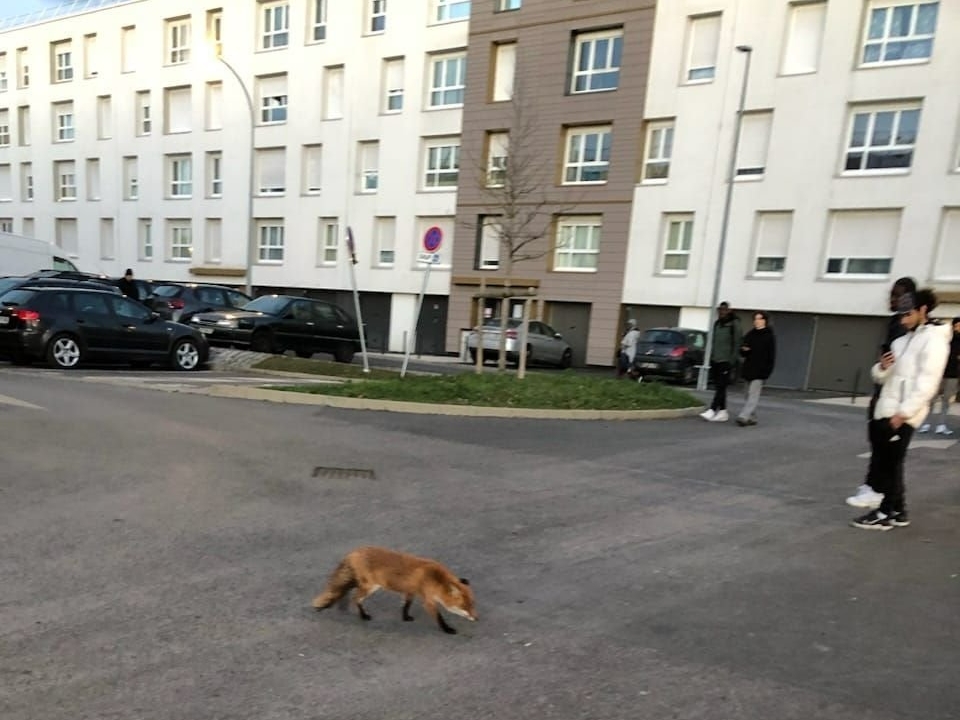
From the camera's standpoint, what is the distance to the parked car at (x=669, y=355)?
1773 centimetres

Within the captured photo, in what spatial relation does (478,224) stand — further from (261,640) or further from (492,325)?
(261,640)

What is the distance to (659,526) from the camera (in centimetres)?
517

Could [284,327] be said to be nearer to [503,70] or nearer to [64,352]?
[64,352]

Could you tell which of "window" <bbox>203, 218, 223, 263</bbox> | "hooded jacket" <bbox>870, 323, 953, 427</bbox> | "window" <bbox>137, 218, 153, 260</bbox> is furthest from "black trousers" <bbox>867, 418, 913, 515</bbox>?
"window" <bbox>137, 218, 153, 260</bbox>

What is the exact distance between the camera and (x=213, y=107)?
108 ft

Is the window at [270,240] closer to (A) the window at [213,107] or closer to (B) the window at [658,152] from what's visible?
(A) the window at [213,107]

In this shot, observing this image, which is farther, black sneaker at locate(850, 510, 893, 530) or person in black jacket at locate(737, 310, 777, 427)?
person in black jacket at locate(737, 310, 777, 427)

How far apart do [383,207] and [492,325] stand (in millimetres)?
10396

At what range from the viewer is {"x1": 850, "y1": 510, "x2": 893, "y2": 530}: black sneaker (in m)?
5.24

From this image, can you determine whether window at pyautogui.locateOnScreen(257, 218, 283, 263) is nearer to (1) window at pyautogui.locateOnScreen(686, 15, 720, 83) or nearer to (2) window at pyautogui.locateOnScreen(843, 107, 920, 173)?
(1) window at pyautogui.locateOnScreen(686, 15, 720, 83)

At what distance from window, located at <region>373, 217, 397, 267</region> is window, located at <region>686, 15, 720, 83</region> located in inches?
522

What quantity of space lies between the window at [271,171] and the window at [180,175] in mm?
4592

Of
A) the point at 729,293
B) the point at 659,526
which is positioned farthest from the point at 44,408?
the point at 729,293

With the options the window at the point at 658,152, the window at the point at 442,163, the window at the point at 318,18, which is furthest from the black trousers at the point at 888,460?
the window at the point at 318,18
